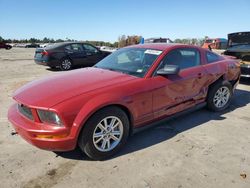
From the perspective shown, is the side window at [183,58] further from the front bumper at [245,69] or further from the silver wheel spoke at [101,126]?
the front bumper at [245,69]

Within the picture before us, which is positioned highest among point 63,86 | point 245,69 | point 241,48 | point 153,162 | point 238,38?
point 238,38

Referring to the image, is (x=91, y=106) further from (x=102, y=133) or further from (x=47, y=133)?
(x=47, y=133)

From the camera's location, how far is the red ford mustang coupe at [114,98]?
9.49ft

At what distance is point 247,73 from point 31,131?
6.60 meters

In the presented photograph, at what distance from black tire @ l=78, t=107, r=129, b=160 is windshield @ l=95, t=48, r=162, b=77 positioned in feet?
2.61

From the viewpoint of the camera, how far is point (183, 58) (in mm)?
4348

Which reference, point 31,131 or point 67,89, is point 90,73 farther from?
point 31,131

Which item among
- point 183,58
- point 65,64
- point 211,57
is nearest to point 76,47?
point 65,64

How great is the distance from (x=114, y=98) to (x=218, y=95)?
283 cm

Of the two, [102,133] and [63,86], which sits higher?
[63,86]

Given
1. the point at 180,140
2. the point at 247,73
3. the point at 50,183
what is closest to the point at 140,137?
the point at 180,140

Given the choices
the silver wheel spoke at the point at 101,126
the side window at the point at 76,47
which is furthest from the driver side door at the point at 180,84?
the side window at the point at 76,47

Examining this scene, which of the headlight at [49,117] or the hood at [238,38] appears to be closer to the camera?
the headlight at [49,117]

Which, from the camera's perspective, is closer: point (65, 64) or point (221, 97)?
point (221, 97)
